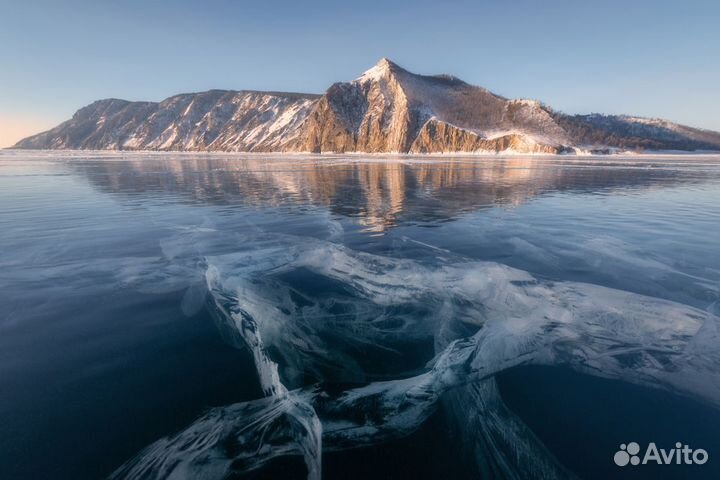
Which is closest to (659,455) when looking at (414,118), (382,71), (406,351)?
(406,351)

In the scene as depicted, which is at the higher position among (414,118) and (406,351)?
(414,118)

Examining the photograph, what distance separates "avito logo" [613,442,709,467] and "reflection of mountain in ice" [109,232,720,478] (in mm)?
874

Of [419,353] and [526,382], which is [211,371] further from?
[526,382]

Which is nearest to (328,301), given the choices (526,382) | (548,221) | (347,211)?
(526,382)

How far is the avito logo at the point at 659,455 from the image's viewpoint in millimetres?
3230

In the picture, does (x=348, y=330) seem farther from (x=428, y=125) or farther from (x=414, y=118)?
(x=414, y=118)

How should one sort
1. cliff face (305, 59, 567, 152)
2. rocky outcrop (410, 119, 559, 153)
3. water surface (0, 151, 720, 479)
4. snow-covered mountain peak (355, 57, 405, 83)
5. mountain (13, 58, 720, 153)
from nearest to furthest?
water surface (0, 151, 720, 479)
rocky outcrop (410, 119, 559, 153)
mountain (13, 58, 720, 153)
cliff face (305, 59, 567, 152)
snow-covered mountain peak (355, 57, 405, 83)

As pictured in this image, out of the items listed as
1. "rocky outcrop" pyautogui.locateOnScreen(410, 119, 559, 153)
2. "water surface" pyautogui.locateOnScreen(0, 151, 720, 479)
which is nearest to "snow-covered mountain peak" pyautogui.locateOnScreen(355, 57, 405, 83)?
"rocky outcrop" pyautogui.locateOnScreen(410, 119, 559, 153)

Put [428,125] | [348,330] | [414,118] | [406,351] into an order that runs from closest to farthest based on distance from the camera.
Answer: [406,351]
[348,330]
[428,125]
[414,118]

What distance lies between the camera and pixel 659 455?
332 centimetres

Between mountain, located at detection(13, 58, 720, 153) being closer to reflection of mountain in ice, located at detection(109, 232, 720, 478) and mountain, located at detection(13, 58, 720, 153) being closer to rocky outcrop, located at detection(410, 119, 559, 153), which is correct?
rocky outcrop, located at detection(410, 119, 559, 153)

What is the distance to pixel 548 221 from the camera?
12.9 meters

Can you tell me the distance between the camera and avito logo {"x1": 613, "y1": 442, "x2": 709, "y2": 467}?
323cm

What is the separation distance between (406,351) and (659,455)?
299cm
